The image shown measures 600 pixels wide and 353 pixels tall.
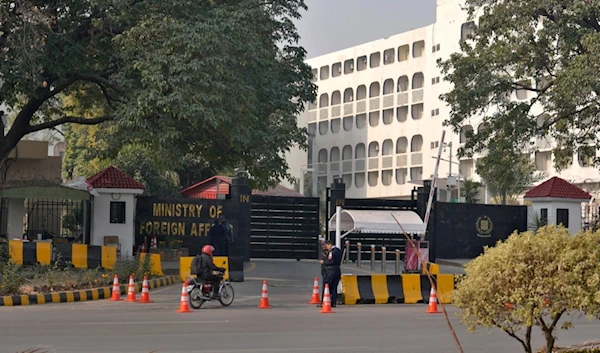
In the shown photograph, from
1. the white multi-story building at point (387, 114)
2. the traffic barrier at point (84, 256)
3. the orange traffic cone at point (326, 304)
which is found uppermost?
the white multi-story building at point (387, 114)

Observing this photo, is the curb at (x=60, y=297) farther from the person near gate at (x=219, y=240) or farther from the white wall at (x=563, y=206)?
the white wall at (x=563, y=206)

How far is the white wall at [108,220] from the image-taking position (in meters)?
32.8

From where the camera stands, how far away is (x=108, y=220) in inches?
1299

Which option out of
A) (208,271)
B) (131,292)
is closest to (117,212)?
(131,292)

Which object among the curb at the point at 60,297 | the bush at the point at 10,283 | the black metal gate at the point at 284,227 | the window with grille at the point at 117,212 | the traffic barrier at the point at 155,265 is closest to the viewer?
the curb at the point at 60,297

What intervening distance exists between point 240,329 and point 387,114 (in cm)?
7287

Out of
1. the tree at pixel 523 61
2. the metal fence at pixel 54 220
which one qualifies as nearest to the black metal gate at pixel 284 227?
the metal fence at pixel 54 220

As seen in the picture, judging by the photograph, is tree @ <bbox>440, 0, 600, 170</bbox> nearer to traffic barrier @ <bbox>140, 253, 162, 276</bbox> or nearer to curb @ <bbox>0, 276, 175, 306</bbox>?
traffic barrier @ <bbox>140, 253, 162, 276</bbox>

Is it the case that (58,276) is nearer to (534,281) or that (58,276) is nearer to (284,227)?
(534,281)

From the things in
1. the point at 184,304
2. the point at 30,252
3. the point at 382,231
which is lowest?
the point at 184,304

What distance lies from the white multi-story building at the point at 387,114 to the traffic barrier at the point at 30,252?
49.6m

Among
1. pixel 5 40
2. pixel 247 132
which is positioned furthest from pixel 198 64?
pixel 5 40

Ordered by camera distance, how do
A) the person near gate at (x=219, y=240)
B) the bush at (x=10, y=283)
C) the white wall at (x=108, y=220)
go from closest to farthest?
the bush at (x=10, y=283)
the person near gate at (x=219, y=240)
the white wall at (x=108, y=220)

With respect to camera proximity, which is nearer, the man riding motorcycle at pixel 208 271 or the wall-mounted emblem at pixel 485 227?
the man riding motorcycle at pixel 208 271
